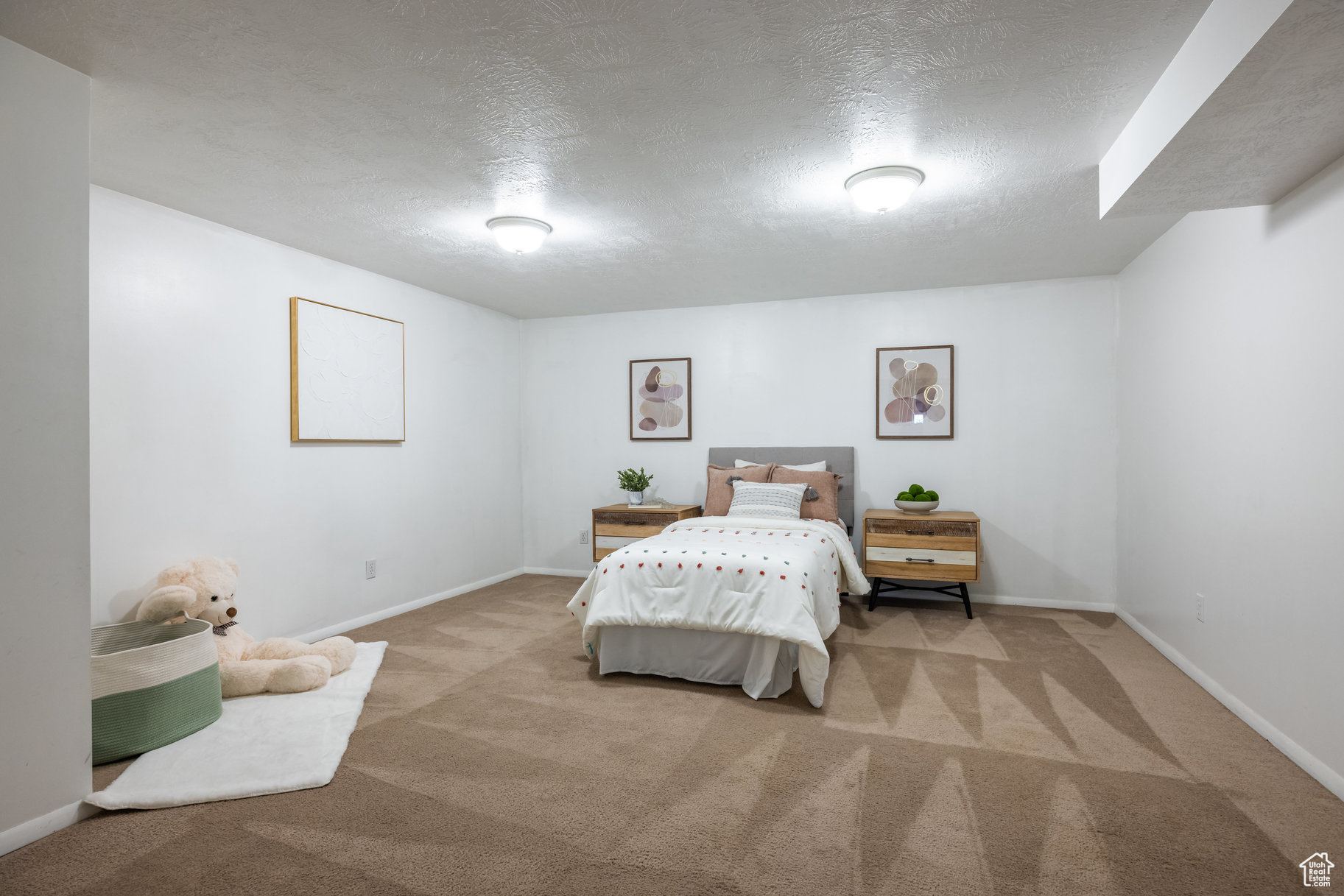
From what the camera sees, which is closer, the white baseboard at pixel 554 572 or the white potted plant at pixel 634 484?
the white potted plant at pixel 634 484

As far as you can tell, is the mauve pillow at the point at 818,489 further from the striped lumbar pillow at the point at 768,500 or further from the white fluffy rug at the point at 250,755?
the white fluffy rug at the point at 250,755

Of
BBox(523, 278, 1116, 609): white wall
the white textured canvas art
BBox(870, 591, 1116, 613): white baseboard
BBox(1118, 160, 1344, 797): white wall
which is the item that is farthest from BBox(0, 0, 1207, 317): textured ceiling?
BBox(870, 591, 1116, 613): white baseboard

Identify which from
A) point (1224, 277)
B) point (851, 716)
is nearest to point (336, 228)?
point (851, 716)

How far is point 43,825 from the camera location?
2027 mm

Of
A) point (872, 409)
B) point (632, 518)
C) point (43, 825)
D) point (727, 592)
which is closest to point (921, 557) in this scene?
point (872, 409)

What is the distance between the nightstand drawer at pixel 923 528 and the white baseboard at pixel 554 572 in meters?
2.63

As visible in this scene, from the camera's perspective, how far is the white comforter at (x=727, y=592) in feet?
9.89

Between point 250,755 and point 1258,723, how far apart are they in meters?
4.02

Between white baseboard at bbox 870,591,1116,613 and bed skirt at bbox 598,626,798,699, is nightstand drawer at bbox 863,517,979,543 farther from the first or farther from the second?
bed skirt at bbox 598,626,798,699

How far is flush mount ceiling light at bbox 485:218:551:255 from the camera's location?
3.47 meters

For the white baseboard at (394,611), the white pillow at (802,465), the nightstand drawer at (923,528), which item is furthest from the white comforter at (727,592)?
the white baseboard at (394,611)

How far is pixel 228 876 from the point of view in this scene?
6.02ft

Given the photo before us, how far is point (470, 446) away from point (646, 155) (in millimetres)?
3432

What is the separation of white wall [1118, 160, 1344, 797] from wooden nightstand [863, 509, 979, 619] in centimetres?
102
